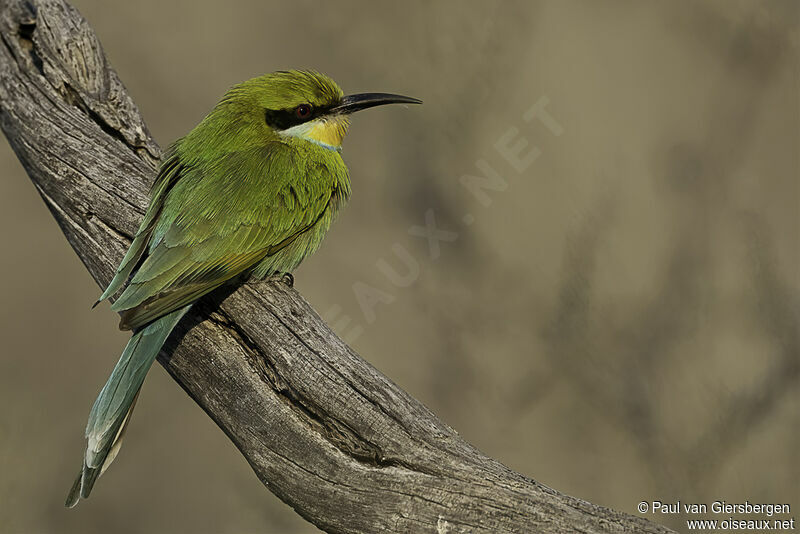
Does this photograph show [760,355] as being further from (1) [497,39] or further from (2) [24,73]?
(2) [24,73]

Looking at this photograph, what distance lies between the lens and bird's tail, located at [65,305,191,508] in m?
1.88

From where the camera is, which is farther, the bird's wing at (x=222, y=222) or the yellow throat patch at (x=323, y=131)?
the yellow throat patch at (x=323, y=131)

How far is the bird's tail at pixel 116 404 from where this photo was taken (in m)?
1.88

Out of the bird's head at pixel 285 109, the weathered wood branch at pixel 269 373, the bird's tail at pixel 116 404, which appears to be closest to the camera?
the weathered wood branch at pixel 269 373

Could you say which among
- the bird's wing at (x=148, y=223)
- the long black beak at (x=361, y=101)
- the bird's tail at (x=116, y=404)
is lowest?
the bird's tail at (x=116, y=404)

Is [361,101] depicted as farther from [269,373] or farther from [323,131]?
[269,373]

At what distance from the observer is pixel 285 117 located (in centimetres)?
243

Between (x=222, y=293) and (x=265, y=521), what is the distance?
1211 millimetres

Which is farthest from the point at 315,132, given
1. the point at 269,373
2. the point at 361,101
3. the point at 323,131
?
the point at 269,373

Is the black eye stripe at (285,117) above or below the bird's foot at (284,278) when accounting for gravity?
above

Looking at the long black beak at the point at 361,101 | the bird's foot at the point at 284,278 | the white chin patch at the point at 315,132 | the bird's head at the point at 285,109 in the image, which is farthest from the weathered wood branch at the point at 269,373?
the long black beak at the point at 361,101

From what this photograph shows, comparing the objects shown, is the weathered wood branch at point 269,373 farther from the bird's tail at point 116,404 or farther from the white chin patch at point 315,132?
the white chin patch at point 315,132

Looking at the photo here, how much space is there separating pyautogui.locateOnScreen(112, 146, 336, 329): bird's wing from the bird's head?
97 millimetres

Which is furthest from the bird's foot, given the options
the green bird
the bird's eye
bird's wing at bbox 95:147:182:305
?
the bird's eye
